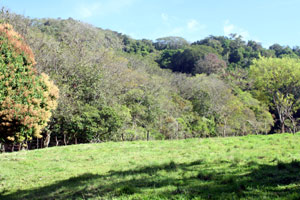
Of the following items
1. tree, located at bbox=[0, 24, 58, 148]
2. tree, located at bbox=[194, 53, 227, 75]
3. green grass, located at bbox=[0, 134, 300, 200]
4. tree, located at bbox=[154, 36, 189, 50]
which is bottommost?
green grass, located at bbox=[0, 134, 300, 200]

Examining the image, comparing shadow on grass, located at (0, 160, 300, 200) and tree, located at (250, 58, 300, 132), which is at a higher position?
tree, located at (250, 58, 300, 132)

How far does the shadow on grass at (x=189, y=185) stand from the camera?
465cm

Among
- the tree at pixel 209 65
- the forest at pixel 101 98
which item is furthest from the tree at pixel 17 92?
the tree at pixel 209 65

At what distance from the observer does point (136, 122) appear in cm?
3216

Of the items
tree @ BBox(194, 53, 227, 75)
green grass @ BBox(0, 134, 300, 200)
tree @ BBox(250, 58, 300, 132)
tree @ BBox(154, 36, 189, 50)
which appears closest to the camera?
green grass @ BBox(0, 134, 300, 200)

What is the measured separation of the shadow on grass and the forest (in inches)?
155

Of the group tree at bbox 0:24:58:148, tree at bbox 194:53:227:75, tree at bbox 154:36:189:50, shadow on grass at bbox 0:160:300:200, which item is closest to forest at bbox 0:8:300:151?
tree at bbox 0:24:58:148

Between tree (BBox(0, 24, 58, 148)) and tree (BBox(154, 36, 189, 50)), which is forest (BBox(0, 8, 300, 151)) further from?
tree (BBox(154, 36, 189, 50))

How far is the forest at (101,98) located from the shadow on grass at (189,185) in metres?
3.94

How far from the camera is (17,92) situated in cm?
920

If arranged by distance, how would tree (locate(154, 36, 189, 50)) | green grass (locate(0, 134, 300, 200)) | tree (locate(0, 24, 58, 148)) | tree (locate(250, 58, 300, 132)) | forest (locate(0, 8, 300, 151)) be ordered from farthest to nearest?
tree (locate(154, 36, 189, 50)), tree (locate(250, 58, 300, 132)), forest (locate(0, 8, 300, 151)), tree (locate(0, 24, 58, 148)), green grass (locate(0, 134, 300, 200))

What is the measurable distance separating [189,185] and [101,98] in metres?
22.0

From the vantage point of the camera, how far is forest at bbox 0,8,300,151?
9.71 m

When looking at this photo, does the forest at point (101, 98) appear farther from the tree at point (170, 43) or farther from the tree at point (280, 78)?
the tree at point (170, 43)
